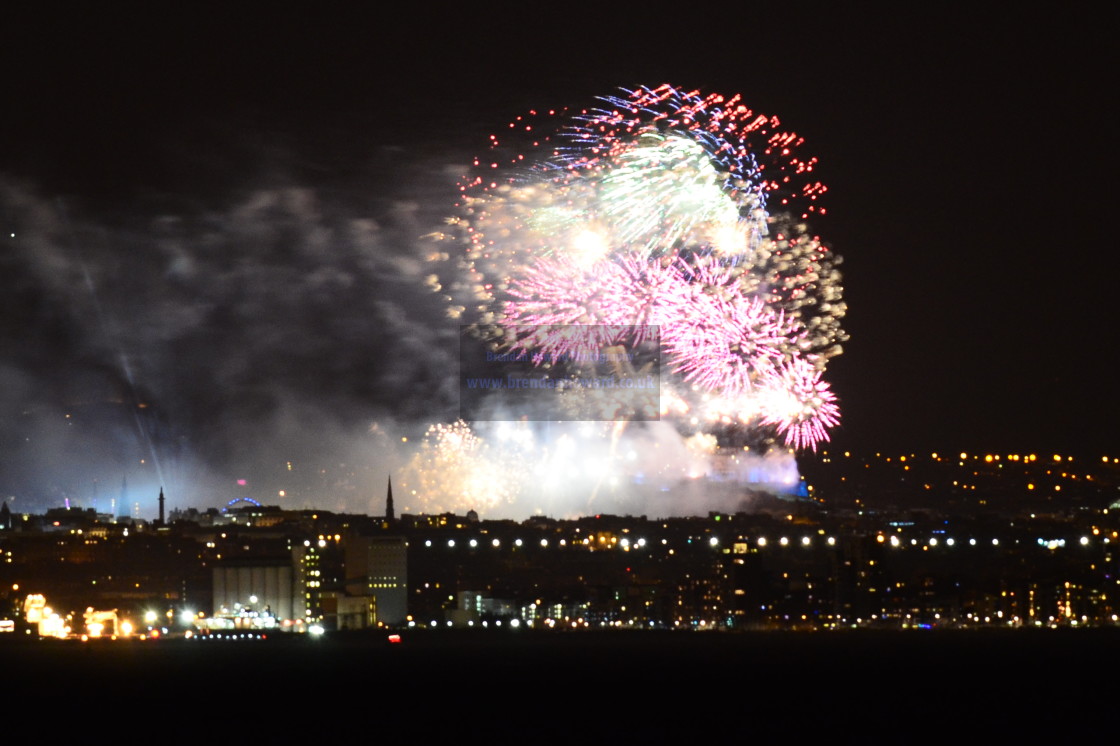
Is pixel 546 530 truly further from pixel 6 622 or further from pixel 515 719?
pixel 515 719

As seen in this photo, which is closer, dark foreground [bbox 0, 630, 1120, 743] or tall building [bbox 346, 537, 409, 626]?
dark foreground [bbox 0, 630, 1120, 743]

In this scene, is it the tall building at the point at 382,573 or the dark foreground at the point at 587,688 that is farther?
the tall building at the point at 382,573

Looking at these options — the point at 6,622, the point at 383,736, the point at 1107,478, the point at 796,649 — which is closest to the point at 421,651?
the point at 796,649

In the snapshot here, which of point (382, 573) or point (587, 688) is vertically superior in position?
point (382, 573)

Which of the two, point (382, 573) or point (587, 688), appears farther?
point (382, 573)

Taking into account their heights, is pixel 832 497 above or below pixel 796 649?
above

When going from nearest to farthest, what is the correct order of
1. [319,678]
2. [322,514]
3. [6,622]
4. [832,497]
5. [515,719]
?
[515,719] → [319,678] → [6,622] → [832,497] → [322,514]

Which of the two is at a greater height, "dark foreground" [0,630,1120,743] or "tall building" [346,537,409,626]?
"tall building" [346,537,409,626]

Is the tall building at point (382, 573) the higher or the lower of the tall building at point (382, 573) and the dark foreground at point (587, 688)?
the higher
